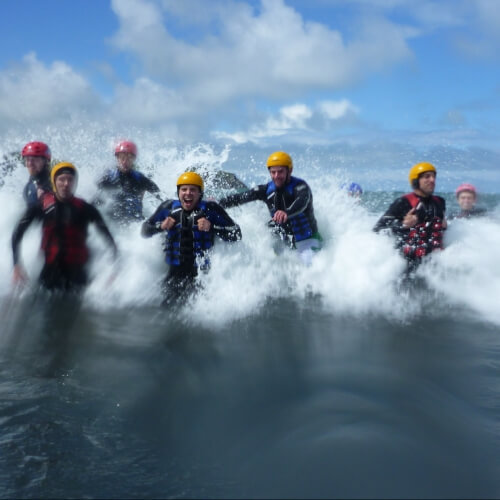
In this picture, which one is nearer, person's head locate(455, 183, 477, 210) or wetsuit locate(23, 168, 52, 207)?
wetsuit locate(23, 168, 52, 207)

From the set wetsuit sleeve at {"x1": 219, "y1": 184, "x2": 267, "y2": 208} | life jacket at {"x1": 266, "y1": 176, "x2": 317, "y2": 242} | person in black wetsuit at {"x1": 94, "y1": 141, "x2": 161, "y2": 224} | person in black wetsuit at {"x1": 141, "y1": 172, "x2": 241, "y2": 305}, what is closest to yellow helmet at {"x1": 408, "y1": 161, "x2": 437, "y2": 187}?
life jacket at {"x1": 266, "y1": 176, "x2": 317, "y2": 242}

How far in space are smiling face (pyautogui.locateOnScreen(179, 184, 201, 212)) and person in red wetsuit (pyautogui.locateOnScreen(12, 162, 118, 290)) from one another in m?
0.95

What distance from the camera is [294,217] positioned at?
6926mm

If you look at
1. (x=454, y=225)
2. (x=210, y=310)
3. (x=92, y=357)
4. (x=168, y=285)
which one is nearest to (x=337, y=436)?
(x=92, y=357)

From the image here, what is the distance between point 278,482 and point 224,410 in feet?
3.08

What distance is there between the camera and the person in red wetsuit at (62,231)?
5.16m

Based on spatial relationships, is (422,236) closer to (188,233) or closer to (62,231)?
(188,233)

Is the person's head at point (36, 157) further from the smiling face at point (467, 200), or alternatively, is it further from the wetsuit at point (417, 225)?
the smiling face at point (467, 200)

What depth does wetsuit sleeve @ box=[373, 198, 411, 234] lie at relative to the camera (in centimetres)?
668

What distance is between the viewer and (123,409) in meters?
3.67

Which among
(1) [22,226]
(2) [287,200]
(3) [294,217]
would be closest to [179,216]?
(1) [22,226]

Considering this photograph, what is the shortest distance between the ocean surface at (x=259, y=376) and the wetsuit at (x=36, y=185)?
3.09 feet

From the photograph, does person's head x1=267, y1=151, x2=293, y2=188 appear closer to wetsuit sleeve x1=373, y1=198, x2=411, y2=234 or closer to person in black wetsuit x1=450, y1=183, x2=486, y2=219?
wetsuit sleeve x1=373, y1=198, x2=411, y2=234

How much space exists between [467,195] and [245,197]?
521 centimetres
